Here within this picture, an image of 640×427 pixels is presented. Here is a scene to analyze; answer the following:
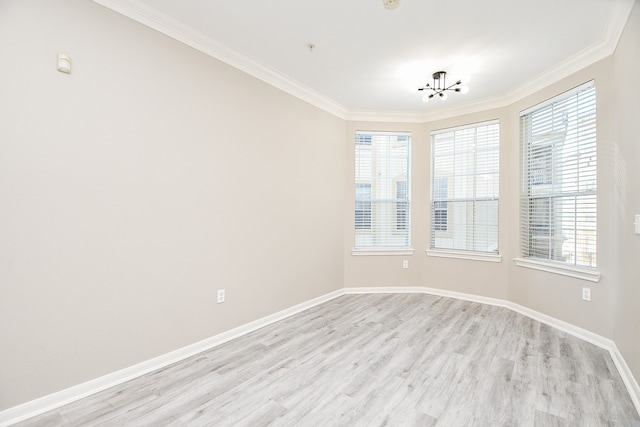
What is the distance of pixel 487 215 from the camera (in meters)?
4.23

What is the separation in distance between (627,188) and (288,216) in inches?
120

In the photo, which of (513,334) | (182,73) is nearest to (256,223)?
(182,73)

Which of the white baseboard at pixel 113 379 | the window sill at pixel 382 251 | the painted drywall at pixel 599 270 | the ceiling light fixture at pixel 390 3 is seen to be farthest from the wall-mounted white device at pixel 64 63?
the painted drywall at pixel 599 270

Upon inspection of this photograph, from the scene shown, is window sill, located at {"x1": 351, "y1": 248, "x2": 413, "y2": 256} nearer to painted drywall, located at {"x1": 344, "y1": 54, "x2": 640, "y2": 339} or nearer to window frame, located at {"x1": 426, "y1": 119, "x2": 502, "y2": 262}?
painted drywall, located at {"x1": 344, "y1": 54, "x2": 640, "y2": 339}

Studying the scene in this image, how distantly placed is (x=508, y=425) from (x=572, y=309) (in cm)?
201

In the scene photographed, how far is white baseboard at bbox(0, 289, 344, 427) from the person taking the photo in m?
1.77

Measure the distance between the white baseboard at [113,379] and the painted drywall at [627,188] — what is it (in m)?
3.09

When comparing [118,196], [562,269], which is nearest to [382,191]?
[562,269]

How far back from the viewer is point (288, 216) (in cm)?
362

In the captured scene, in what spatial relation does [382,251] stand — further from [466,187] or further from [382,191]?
Result: [466,187]

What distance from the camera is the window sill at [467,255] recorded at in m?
4.11

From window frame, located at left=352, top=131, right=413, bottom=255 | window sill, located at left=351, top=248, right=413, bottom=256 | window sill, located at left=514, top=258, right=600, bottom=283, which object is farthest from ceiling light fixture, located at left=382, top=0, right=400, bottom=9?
window sill, located at left=351, top=248, right=413, bottom=256

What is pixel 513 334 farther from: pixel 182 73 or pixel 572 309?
pixel 182 73

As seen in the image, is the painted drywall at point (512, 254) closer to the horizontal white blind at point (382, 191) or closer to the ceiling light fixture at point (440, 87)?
the horizontal white blind at point (382, 191)
